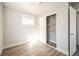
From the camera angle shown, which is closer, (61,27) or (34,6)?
(34,6)

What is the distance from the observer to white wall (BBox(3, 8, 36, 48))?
1435 millimetres

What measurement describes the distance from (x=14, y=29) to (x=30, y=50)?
0.68 m

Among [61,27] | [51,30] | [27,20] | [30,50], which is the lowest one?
[30,50]

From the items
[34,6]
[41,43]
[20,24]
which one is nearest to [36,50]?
[41,43]

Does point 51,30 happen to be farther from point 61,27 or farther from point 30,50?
point 30,50

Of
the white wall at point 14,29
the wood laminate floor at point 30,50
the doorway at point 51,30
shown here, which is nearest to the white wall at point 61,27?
the doorway at point 51,30

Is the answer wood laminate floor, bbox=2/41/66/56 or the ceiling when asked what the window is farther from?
wood laminate floor, bbox=2/41/66/56

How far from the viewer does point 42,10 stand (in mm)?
1716

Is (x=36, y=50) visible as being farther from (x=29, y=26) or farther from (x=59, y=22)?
(x=59, y=22)

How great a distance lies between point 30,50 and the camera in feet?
5.22

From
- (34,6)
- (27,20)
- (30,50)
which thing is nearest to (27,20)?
(27,20)

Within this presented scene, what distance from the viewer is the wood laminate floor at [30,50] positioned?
145 cm

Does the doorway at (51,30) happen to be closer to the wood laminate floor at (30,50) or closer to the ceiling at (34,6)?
the wood laminate floor at (30,50)

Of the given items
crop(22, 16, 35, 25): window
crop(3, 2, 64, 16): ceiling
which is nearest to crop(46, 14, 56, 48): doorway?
crop(3, 2, 64, 16): ceiling
